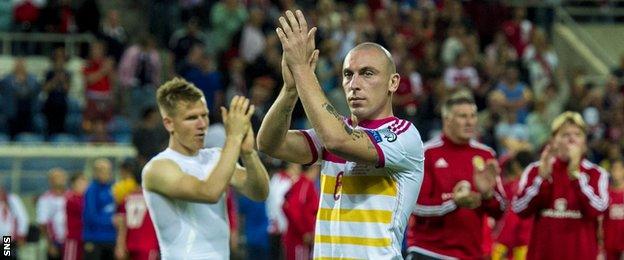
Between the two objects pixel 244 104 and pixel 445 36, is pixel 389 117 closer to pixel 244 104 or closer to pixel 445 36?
pixel 244 104

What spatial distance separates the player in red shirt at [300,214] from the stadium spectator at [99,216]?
87.4 inches

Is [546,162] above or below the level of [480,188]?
above

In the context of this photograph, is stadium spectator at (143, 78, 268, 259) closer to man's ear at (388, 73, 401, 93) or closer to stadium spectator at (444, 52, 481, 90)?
man's ear at (388, 73, 401, 93)

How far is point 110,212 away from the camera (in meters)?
16.2

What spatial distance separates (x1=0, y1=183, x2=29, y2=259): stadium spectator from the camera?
1617 centimetres

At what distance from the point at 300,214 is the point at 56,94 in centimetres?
473

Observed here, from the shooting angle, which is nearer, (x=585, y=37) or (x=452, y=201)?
(x=452, y=201)

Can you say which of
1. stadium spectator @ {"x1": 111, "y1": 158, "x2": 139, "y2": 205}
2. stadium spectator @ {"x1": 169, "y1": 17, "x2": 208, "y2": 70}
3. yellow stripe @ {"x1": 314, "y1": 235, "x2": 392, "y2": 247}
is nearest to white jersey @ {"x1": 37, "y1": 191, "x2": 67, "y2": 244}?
stadium spectator @ {"x1": 111, "y1": 158, "x2": 139, "y2": 205}

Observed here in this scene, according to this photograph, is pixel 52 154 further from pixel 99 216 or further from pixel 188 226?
pixel 188 226

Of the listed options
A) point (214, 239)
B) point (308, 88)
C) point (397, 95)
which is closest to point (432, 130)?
point (397, 95)

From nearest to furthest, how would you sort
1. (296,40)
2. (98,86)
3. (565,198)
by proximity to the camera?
1. (296,40)
2. (565,198)
3. (98,86)

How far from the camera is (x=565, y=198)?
1036cm

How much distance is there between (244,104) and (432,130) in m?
12.6

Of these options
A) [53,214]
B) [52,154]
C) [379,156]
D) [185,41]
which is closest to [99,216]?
[53,214]
